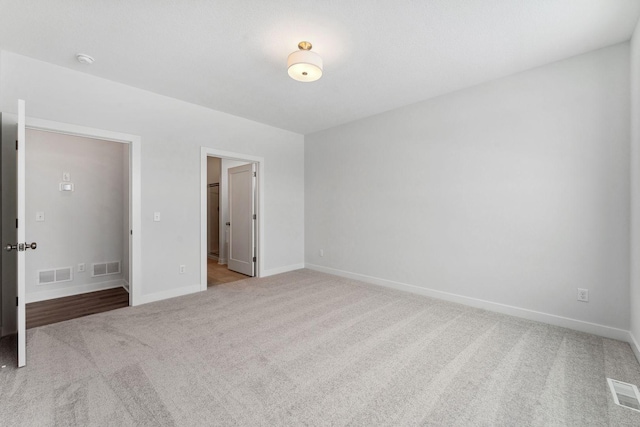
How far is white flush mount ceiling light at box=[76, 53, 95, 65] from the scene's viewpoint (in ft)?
8.82

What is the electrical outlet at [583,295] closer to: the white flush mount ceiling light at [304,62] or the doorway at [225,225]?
the white flush mount ceiling light at [304,62]

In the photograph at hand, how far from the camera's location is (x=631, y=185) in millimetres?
2439

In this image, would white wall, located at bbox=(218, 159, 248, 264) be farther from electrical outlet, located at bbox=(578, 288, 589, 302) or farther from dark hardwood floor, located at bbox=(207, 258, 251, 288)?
electrical outlet, located at bbox=(578, 288, 589, 302)

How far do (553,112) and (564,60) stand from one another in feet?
1.68

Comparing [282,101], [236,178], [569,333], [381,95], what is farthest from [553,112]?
[236,178]

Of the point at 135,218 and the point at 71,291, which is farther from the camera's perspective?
the point at 71,291

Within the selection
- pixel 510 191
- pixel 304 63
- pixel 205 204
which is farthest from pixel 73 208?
pixel 510 191

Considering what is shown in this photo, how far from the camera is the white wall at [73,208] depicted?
3727mm

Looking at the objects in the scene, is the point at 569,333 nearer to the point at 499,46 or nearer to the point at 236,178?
the point at 499,46

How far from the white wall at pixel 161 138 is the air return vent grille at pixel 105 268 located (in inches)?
53.0

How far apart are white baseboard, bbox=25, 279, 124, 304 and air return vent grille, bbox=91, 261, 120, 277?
14cm

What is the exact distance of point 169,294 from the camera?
3.78m

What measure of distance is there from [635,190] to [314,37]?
9.92 ft

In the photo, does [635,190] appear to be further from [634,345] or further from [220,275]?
[220,275]
